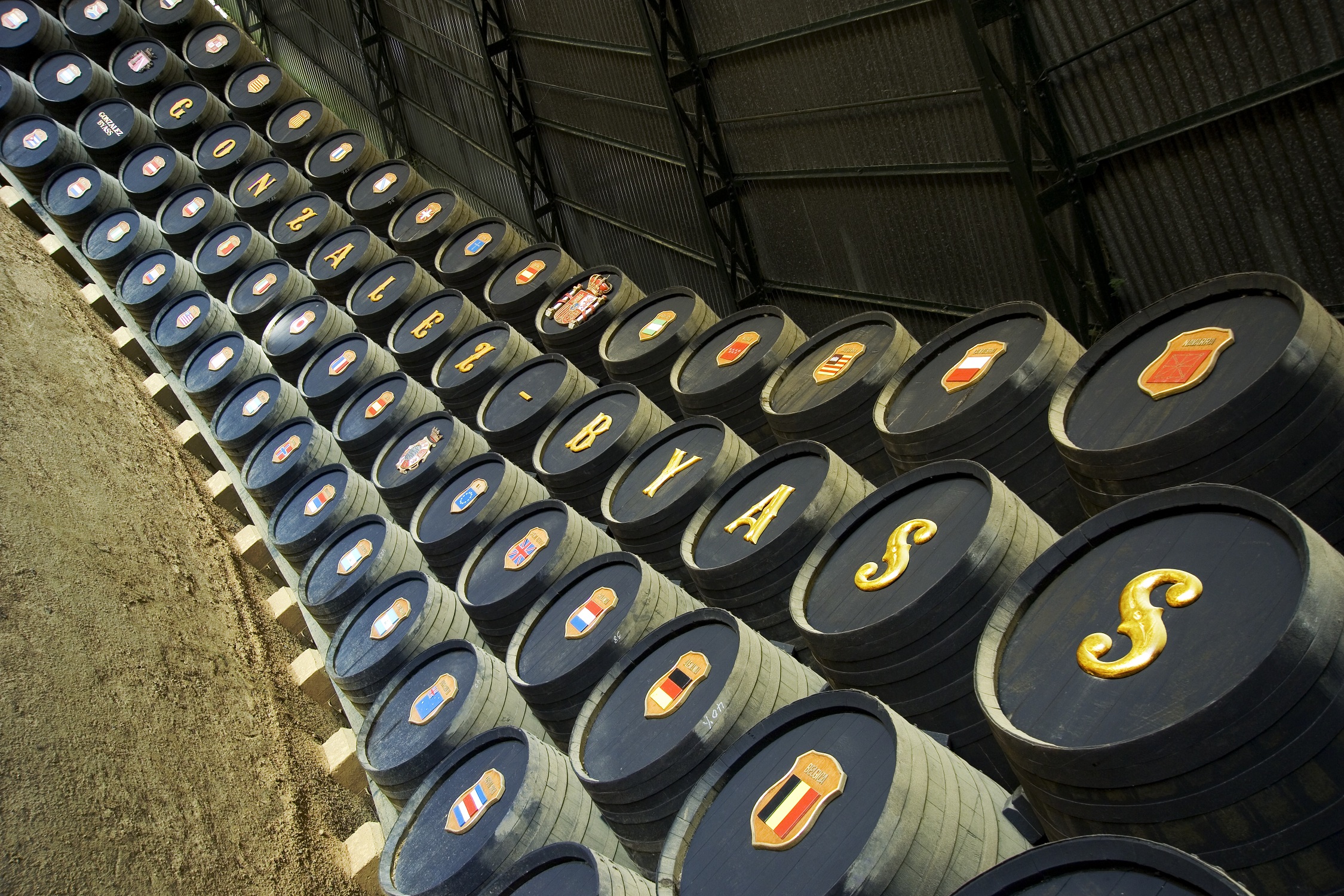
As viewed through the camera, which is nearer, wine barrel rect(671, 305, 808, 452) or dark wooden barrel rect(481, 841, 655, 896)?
dark wooden barrel rect(481, 841, 655, 896)

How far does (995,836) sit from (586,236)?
10661 millimetres

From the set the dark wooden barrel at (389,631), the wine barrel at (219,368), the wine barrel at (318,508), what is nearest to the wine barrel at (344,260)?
the wine barrel at (219,368)

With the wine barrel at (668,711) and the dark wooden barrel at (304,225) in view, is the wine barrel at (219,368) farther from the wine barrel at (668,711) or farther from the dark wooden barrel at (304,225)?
the wine barrel at (668,711)

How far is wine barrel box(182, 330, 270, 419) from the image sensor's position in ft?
38.2

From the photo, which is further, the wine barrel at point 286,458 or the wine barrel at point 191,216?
the wine barrel at point 191,216

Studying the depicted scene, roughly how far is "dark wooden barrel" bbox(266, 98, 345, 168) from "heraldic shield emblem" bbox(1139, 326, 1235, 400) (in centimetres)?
1328

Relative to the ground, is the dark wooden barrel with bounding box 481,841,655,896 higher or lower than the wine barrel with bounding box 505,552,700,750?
lower

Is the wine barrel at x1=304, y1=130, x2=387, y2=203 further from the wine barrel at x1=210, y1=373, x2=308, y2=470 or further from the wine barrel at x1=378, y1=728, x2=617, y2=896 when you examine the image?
the wine barrel at x1=378, y1=728, x2=617, y2=896

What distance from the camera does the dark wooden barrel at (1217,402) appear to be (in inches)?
150

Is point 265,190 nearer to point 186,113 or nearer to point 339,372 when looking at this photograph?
point 186,113

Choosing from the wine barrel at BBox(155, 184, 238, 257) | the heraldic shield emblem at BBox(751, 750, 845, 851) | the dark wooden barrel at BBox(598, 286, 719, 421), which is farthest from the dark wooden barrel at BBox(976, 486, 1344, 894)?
the wine barrel at BBox(155, 184, 238, 257)

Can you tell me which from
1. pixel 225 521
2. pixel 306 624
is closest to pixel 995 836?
pixel 306 624

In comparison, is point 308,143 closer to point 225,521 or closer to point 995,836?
point 225,521

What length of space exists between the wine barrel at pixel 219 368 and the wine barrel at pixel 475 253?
6.91 ft
